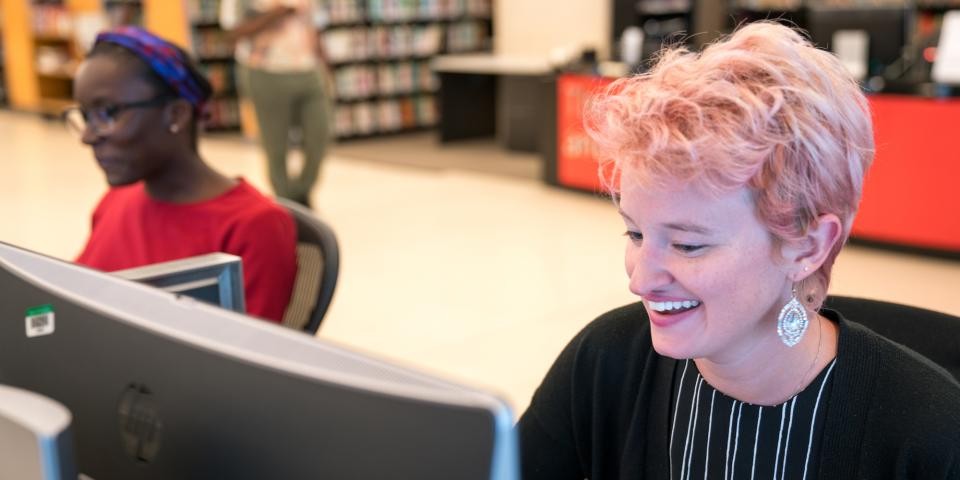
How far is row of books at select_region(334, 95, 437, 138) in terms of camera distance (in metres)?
9.32

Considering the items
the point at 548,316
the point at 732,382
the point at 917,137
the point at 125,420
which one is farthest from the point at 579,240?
the point at 125,420

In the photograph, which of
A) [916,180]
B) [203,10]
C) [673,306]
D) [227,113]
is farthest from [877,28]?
[227,113]

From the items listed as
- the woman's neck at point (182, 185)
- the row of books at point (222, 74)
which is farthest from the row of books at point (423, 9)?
the woman's neck at point (182, 185)

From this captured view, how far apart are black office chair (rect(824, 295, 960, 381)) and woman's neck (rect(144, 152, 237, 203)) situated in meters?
1.20

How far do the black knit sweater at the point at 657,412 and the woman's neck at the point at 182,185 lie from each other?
3.14 feet

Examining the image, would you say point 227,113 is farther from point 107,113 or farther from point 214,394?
point 214,394

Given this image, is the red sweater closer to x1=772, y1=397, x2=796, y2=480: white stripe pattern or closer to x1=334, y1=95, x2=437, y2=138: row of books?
x1=772, y1=397, x2=796, y2=480: white stripe pattern

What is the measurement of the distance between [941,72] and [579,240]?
196 centimetres

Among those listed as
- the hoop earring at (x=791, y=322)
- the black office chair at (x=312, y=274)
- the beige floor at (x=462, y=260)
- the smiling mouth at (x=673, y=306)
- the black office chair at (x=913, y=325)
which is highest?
the smiling mouth at (x=673, y=306)

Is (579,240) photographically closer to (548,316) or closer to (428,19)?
(548,316)

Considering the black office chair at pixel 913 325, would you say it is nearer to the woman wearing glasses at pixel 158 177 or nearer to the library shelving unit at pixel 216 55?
the woman wearing glasses at pixel 158 177

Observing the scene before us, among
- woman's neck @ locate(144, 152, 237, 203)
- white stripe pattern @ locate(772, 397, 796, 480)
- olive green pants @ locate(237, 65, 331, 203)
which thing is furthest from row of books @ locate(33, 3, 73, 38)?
white stripe pattern @ locate(772, 397, 796, 480)

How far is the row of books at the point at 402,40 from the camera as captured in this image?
9.08 meters

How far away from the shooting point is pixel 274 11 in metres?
5.81
